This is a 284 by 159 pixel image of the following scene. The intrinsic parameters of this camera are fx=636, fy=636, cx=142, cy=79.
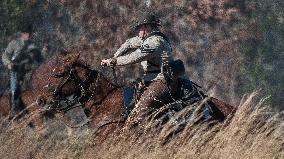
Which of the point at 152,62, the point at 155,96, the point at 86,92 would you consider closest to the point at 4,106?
the point at 86,92

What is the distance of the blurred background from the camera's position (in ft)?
59.2

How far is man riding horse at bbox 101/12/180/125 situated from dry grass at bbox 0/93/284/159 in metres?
0.44

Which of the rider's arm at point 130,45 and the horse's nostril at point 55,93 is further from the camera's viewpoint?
the rider's arm at point 130,45

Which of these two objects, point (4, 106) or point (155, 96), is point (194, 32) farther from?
point (155, 96)

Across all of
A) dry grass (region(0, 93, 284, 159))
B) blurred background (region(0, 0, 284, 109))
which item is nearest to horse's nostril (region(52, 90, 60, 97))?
dry grass (region(0, 93, 284, 159))

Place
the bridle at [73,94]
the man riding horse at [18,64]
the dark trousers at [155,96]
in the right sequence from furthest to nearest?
the man riding horse at [18,64]
the bridle at [73,94]
the dark trousers at [155,96]

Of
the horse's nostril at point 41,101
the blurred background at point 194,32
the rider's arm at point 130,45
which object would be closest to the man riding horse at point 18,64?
the horse's nostril at point 41,101

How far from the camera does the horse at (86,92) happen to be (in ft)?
30.3

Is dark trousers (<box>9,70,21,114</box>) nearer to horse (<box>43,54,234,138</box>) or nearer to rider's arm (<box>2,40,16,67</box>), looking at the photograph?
rider's arm (<box>2,40,16,67</box>)

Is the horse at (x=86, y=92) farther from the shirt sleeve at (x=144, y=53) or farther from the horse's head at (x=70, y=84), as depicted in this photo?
the shirt sleeve at (x=144, y=53)

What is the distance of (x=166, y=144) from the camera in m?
8.07

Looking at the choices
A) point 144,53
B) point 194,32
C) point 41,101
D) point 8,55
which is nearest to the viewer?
point 144,53

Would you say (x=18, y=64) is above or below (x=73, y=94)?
below

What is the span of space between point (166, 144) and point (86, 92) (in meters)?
1.86
